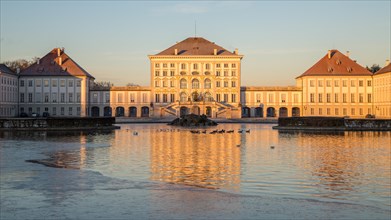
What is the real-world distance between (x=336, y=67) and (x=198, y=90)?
86.3 feet

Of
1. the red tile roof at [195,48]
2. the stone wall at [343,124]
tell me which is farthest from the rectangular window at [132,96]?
the stone wall at [343,124]

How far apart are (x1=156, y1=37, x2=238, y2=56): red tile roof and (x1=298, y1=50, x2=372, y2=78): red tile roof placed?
16249mm

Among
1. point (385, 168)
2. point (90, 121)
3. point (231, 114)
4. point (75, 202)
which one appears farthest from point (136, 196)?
point (231, 114)

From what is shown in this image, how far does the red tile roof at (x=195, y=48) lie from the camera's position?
10594cm

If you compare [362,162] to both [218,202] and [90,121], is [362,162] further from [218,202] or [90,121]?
[90,121]

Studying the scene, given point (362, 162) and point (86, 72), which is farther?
point (86, 72)

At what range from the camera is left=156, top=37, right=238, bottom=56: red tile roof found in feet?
348

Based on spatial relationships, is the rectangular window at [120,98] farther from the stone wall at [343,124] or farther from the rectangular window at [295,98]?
the stone wall at [343,124]

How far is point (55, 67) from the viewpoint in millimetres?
100938

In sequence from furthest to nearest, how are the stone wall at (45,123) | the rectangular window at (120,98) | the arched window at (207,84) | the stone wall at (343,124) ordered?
the arched window at (207,84) → the rectangular window at (120,98) → the stone wall at (343,124) → the stone wall at (45,123)

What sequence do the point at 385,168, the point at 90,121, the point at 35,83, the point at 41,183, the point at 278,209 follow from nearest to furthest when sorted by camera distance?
the point at 278,209 < the point at 41,183 < the point at 385,168 < the point at 90,121 < the point at 35,83

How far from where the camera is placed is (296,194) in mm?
13289

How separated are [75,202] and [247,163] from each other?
9.24m

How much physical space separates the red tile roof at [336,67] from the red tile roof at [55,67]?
42840mm
